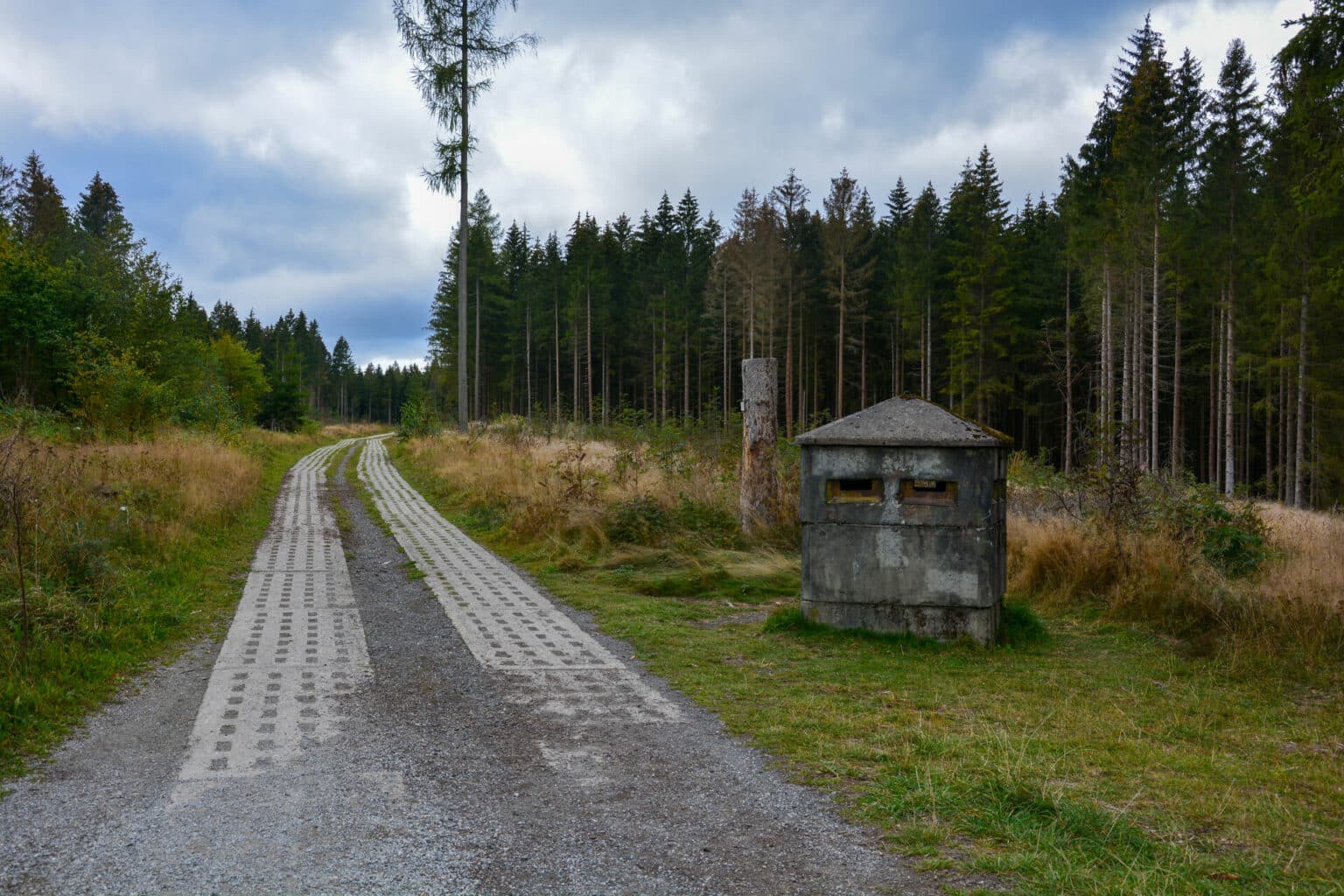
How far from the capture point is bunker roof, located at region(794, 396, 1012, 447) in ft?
19.8

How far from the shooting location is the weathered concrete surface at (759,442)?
1052 cm

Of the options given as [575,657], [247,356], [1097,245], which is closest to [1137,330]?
[1097,245]

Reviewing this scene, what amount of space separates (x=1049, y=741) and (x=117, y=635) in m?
6.15

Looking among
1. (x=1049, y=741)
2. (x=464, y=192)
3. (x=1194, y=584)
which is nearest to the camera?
(x=1049, y=741)

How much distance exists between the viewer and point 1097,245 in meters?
25.1

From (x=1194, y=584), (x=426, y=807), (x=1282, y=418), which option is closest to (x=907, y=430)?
(x=1194, y=584)

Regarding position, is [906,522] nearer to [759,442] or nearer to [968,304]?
[759,442]

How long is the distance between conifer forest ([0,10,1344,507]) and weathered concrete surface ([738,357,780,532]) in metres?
3.49

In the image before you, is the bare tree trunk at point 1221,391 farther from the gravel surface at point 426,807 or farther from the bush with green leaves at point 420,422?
the bush with green leaves at point 420,422

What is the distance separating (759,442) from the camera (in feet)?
34.5

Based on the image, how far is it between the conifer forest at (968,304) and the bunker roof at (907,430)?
425 mm

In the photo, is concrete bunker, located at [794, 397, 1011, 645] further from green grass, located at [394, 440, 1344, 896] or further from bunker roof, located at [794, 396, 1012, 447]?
green grass, located at [394, 440, 1344, 896]

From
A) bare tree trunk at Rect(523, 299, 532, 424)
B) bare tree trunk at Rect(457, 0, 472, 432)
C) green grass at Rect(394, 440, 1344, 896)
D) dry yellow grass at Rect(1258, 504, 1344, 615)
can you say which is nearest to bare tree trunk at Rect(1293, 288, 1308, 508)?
dry yellow grass at Rect(1258, 504, 1344, 615)

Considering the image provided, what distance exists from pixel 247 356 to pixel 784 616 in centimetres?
4933
